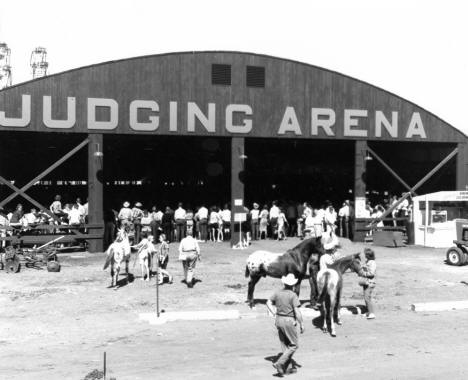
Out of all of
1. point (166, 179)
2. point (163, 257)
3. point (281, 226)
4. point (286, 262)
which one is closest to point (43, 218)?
point (163, 257)

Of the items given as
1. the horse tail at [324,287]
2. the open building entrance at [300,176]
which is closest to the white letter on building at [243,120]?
the open building entrance at [300,176]

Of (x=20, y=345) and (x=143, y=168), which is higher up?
(x=143, y=168)

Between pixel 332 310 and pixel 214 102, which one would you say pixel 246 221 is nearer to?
pixel 214 102

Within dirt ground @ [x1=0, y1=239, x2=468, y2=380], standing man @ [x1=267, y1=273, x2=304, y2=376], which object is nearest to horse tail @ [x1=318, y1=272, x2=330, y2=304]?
dirt ground @ [x1=0, y1=239, x2=468, y2=380]

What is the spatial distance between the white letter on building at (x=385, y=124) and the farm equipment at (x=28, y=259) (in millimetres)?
17648

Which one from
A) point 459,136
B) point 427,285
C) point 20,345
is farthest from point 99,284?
point 459,136

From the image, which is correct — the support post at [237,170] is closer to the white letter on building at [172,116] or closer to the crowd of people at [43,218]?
the white letter on building at [172,116]

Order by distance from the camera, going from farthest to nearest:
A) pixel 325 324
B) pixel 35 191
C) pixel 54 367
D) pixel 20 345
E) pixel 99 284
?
1. pixel 35 191
2. pixel 99 284
3. pixel 325 324
4. pixel 20 345
5. pixel 54 367

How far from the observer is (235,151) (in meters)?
28.2

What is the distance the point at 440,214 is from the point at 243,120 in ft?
34.6

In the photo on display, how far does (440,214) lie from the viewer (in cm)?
2791

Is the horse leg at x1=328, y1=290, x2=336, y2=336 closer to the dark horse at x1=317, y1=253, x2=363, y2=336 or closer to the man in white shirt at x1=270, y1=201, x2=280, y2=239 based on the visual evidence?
the dark horse at x1=317, y1=253, x2=363, y2=336

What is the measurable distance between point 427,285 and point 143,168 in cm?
2551

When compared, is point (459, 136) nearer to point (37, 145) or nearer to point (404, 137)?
point (404, 137)
